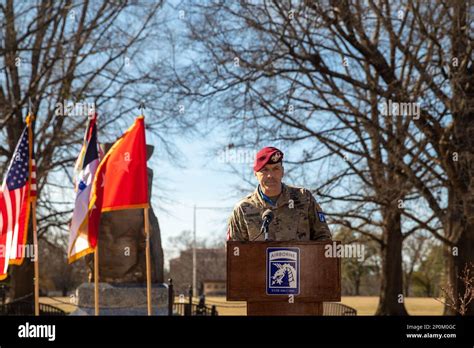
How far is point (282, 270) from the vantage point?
5.17 m

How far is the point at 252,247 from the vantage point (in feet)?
17.1

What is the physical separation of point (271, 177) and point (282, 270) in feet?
2.49

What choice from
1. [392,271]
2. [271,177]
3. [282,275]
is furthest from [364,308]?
[282,275]

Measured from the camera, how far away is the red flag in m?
11.9

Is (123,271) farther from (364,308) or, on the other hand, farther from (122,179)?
(364,308)

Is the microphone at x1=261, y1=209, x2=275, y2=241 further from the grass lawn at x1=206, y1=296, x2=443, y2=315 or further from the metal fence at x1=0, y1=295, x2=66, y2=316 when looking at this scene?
the grass lawn at x1=206, y1=296, x2=443, y2=315

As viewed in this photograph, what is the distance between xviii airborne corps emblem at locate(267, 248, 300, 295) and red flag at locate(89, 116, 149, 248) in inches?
270

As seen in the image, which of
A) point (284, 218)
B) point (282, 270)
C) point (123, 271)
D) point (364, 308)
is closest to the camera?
point (282, 270)

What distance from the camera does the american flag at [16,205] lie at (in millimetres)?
10820

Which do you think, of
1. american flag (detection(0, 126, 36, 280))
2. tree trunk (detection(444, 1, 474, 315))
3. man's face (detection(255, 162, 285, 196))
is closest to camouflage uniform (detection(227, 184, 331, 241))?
man's face (detection(255, 162, 285, 196))

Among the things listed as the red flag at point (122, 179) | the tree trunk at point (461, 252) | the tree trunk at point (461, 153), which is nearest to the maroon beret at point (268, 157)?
the red flag at point (122, 179)

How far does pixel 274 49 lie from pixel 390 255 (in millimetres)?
8032

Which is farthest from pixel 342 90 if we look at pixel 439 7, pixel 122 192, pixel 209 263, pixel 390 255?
pixel 209 263
